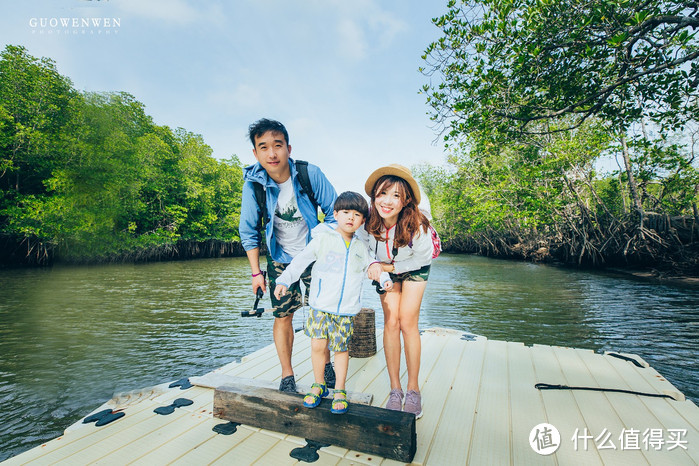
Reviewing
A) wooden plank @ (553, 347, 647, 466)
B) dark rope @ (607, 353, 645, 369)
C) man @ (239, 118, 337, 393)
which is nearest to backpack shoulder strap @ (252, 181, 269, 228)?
man @ (239, 118, 337, 393)

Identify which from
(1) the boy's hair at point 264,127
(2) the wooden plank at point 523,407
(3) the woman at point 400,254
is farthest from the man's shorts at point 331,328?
(1) the boy's hair at point 264,127

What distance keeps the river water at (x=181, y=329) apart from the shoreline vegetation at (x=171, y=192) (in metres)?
4.29

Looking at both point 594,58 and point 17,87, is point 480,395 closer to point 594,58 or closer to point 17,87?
point 594,58

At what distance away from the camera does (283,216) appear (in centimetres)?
270

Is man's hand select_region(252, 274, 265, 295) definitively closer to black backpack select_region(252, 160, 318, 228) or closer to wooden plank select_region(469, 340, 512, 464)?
black backpack select_region(252, 160, 318, 228)

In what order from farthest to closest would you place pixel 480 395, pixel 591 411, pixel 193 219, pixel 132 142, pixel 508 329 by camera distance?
1. pixel 193 219
2. pixel 132 142
3. pixel 508 329
4. pixel 480 395
5. pixel 591 411

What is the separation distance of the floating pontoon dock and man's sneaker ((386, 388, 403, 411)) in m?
0.18

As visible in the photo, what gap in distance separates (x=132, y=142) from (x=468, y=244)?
39211 mm

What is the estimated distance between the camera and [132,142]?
27922mm

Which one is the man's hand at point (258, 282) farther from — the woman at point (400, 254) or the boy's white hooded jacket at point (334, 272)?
the woman at point (400, 254)

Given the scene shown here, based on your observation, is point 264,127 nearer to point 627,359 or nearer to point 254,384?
point 254,384

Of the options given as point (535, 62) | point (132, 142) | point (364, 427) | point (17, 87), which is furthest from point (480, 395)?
point (132, 142)

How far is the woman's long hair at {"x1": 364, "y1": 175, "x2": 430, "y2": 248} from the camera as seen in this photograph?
240cm

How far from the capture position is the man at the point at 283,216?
8.65 ft
